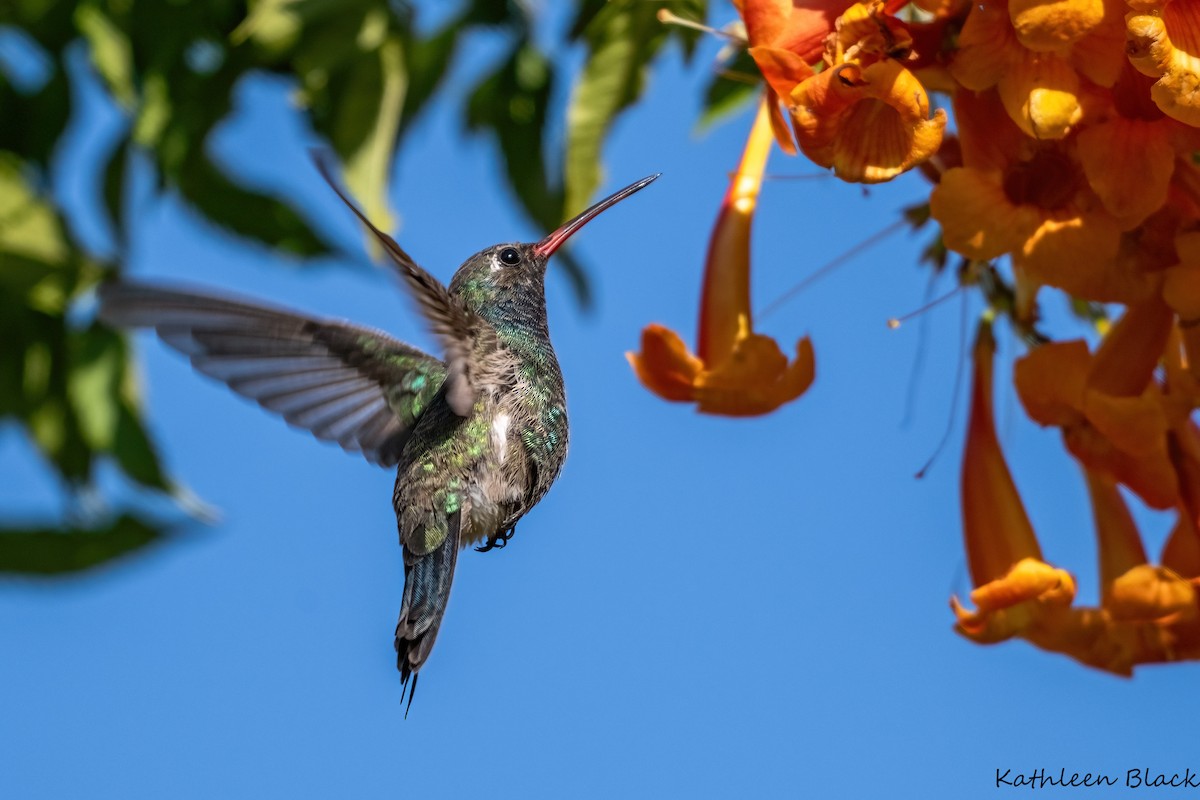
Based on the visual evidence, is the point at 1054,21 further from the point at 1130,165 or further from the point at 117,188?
the point at 117,188

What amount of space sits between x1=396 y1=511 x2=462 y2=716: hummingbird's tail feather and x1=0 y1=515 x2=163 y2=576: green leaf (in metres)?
0.65

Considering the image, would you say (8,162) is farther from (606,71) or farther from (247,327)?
(606,71)

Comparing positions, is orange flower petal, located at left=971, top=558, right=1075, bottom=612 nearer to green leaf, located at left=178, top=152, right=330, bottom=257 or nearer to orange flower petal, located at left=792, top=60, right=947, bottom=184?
orange flower petal, located at left=792, top=60, right=947, bottom=184

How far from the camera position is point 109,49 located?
340 cm

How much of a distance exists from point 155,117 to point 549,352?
40.7 inches

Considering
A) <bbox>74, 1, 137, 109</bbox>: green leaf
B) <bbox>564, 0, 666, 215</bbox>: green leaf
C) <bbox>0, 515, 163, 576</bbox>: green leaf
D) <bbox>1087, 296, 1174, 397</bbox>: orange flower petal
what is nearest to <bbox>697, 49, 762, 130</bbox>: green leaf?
<bbox>564, 0, 666, 215</bbox>: green leaf

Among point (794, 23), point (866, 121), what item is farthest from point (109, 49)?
point (866, 121)

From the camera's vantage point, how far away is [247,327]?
2969 millimetres

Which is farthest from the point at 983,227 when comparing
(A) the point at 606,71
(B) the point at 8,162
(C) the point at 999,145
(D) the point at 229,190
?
(B) the point at 8,162

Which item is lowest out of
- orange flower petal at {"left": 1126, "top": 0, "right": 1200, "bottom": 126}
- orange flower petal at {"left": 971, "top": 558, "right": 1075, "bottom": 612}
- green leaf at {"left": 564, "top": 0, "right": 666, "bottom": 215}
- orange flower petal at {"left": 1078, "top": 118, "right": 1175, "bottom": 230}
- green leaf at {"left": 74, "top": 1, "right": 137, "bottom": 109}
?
orange flower petal at {"left": 971, "top": 558, "right": 1075, "bottom": 612}

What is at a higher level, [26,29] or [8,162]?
[26,29]

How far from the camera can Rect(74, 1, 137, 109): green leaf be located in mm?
3387

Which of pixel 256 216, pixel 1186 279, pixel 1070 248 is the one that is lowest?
pixel 1186 279

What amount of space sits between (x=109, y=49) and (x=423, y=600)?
4.59 feet
